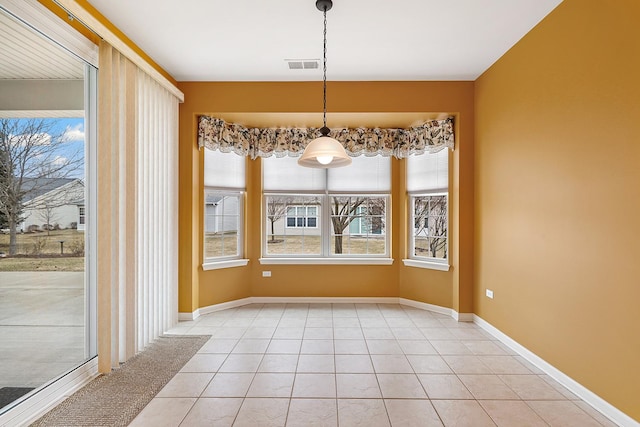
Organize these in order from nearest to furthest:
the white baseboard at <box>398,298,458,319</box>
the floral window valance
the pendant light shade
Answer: the pendant light shade < the white baseboard at <box>398,298,458,319</box> < the floral window valance

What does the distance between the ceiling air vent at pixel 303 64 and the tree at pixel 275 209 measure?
1.99 meters

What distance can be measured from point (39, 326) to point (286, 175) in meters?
3.37

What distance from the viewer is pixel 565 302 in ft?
8.80

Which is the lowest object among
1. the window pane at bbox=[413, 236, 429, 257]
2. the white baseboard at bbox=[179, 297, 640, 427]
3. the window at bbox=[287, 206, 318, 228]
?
the white baseboard at bbox=[179, 297, 640, 427]

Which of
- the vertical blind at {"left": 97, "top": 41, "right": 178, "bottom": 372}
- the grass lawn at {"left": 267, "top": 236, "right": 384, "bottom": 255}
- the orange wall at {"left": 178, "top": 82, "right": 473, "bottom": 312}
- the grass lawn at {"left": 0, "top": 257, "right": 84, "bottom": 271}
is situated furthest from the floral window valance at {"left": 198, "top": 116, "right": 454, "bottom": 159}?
the grass lawn at {"left": 0, "top": 257, "right": 84, "bottom": 271}

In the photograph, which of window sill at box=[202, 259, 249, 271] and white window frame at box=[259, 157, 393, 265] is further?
white window frame at box=[259, 157, 393, 265]

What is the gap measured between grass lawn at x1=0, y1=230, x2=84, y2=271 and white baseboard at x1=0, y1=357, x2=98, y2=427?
0.83m

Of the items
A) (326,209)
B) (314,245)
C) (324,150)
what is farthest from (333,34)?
(314,245)

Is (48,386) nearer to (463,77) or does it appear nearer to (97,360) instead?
(97,360)

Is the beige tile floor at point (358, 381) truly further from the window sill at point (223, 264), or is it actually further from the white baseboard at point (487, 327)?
the window sill at point (223, 264)

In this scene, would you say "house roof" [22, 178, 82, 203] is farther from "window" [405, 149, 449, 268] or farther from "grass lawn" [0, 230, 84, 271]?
"window" [405, 149, 449, 268]

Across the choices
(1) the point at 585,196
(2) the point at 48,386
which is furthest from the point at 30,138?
(1) the point at 585,196

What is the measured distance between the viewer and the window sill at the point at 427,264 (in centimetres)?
449

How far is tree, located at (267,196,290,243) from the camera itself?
5.22 metres
